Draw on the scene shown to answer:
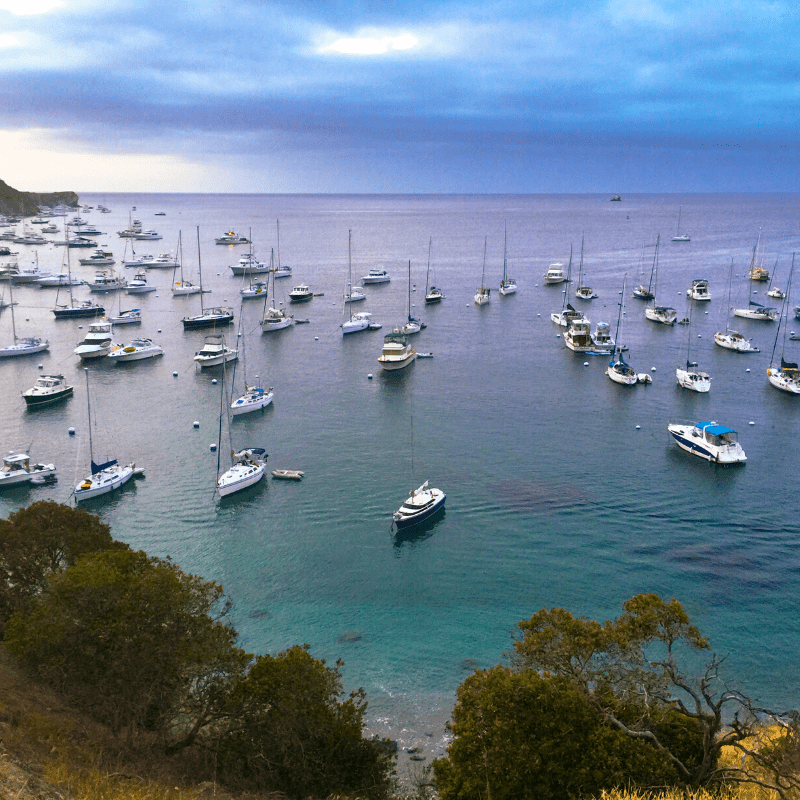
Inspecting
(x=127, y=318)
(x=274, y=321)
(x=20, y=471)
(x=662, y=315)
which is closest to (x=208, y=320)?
(x=274, y=321)

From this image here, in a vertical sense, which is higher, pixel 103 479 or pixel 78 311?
pixel 78 311

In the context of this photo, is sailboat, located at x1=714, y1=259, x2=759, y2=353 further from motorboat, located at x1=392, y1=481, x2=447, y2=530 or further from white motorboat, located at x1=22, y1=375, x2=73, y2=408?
white motorboat, located at x1=22, y1=375, x2=73, y2=408

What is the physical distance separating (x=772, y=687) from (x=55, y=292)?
5138 inches

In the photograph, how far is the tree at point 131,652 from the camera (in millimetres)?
22422

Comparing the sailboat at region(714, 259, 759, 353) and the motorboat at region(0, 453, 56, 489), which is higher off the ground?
the sailboat at region(714, 259, 759, 353)

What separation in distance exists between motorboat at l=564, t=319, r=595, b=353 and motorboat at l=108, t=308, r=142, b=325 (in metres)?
Result: 60.4

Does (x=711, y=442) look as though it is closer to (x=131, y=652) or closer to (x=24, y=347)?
(x=131, y=652)

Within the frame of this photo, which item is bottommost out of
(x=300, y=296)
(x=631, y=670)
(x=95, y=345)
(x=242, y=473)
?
(x=242, y=473)

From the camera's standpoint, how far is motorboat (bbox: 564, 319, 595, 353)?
281ft

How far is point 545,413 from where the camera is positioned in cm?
6438

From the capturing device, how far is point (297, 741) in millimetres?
20953

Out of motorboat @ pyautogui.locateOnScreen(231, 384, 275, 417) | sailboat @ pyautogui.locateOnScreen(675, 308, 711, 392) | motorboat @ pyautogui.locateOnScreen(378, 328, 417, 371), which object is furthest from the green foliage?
motorboat @ pyautogui.locateOnScreen(378, 328, 417, 371)

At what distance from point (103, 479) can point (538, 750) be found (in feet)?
126

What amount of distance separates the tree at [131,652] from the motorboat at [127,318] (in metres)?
83.3
